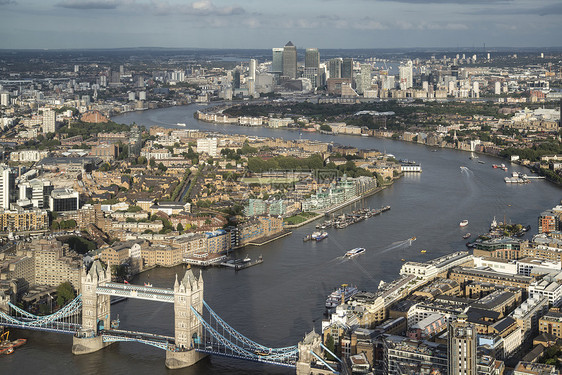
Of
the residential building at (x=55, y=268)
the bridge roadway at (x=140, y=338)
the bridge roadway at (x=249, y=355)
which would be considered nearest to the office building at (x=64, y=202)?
the residential building at (x=55, y=268)

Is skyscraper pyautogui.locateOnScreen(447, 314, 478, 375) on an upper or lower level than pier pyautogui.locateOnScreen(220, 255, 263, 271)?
upper

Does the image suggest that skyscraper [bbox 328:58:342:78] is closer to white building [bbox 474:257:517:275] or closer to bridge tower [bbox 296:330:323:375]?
white building [bbox 474:257:517:275]

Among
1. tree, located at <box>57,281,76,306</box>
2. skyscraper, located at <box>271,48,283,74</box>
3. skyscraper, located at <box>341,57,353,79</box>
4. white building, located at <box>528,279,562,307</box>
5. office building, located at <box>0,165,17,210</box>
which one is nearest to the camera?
white building, located at <box>528,279,562,307</box>

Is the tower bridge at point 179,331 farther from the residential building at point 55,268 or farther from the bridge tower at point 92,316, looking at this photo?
the residential building at point 55,268

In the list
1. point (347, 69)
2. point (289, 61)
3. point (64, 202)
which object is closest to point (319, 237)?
point (64, 202)

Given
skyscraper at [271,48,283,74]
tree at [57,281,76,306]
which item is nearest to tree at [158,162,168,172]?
tree at [57,281,76,306]

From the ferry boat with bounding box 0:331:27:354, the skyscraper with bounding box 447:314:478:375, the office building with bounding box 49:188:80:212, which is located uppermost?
the skyscraper with bounding box 447:314:478:375

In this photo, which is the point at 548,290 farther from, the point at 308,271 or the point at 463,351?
the point at 463,351
